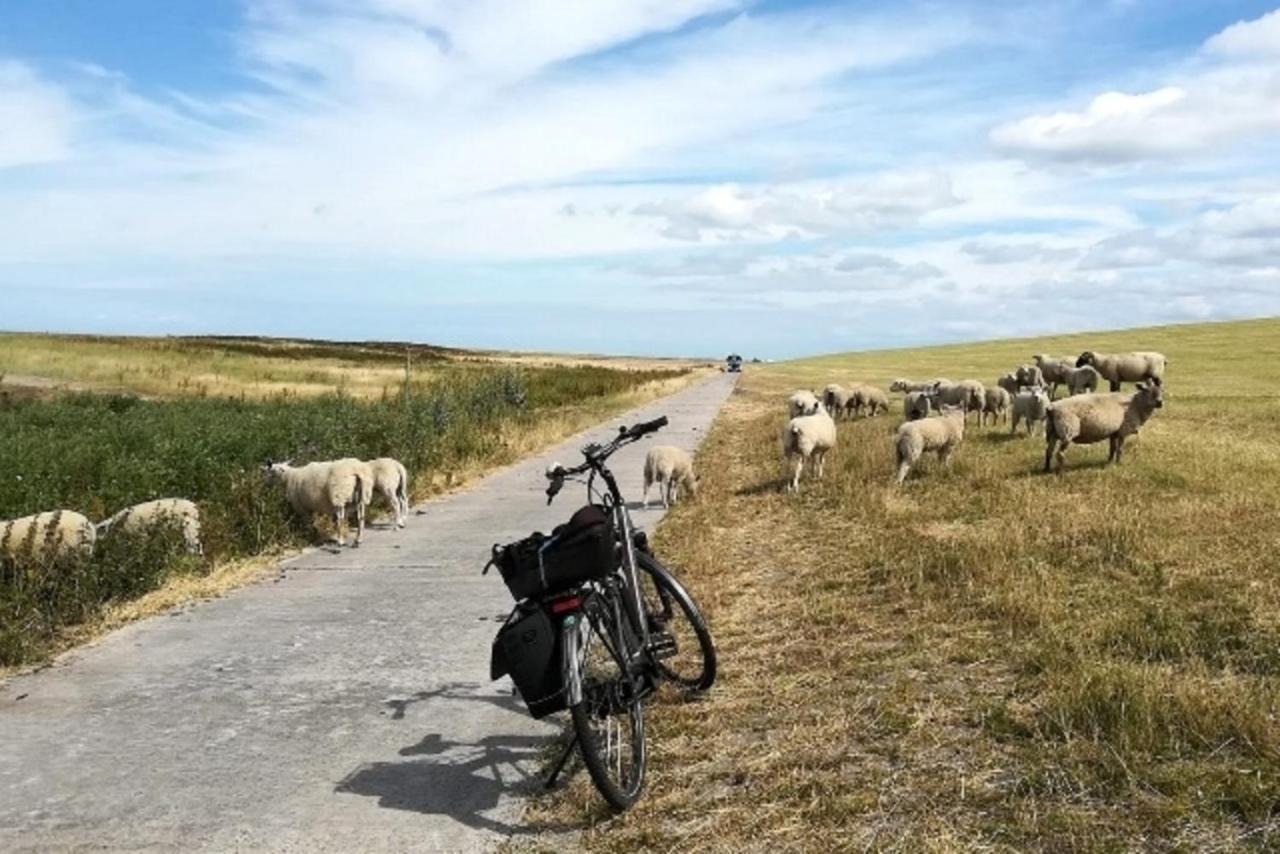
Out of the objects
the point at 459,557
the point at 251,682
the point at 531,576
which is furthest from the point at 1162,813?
the point at 459,557

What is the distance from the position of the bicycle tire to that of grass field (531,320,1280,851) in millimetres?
168

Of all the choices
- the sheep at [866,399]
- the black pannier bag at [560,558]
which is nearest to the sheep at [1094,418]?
the black pannier bag at [560,558]

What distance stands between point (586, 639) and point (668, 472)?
948cm

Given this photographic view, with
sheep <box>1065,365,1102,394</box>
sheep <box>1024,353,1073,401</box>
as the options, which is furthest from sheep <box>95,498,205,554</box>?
sheep <box>1024,353,1073,401</box>

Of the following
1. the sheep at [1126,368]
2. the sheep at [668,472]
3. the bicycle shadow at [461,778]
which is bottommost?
the bicycle shadow at [461,778]

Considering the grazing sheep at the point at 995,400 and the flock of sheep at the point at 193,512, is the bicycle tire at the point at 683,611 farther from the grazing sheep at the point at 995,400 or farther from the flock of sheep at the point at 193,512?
the grazing sheep at the point at 995,400

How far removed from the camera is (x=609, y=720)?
17.9 feet

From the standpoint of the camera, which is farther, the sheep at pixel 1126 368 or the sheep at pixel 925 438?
the sheep at pixel 1126 368

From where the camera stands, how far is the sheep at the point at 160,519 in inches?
392

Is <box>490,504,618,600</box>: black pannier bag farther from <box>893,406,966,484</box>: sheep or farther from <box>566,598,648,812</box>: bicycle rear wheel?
<box>893,406,966,484</box>: sheep

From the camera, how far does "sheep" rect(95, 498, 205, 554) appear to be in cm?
995

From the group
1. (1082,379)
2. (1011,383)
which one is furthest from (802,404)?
(1082,379)

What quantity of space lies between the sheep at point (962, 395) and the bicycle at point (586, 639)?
19212 millimetres

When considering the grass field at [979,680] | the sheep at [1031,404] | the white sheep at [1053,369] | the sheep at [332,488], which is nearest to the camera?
the grass field at [979,680]
